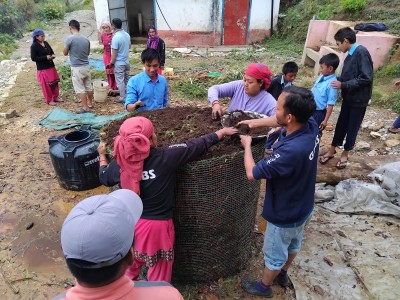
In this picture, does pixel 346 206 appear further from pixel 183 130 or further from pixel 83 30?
pixel 83 30

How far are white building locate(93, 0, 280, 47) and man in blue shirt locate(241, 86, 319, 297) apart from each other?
12.2 m

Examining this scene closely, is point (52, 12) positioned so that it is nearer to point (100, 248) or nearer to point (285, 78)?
point (285, 78)

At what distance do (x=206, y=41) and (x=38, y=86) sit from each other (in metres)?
7.62

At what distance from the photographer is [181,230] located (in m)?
2.70

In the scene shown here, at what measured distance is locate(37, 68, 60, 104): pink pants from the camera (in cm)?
720

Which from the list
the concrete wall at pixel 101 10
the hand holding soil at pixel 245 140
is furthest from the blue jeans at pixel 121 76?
the concrete wall at pixel 101 10

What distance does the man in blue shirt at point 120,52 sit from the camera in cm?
700

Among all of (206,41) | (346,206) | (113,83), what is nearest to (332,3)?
(206,41)

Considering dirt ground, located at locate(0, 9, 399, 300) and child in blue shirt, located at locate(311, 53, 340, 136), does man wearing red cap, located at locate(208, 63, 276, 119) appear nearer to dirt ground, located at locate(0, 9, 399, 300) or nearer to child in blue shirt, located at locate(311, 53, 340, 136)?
child in blue shirt, located at locate(311, 53, 340, 136)

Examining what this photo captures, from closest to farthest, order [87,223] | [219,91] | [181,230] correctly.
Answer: [87,223] < [181,230] < [219,91]

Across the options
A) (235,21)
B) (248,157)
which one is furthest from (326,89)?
(235,21)

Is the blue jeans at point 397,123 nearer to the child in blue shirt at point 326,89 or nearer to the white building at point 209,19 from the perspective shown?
the child in blue shirt at point 326,89

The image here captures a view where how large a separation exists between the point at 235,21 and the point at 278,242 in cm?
1281

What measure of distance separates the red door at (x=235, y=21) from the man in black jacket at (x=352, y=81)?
10.1m
